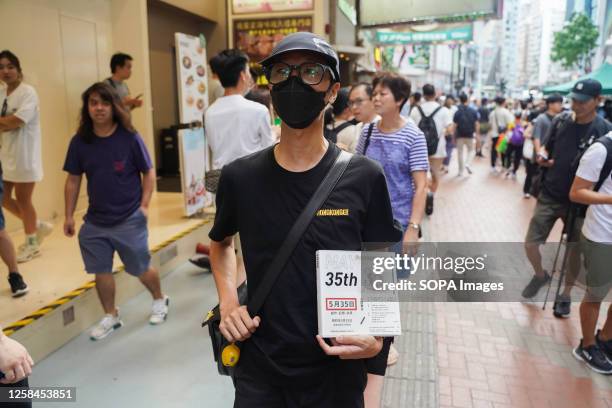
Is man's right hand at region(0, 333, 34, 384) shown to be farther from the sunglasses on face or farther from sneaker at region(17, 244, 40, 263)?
sneaker at region(17, 244, 40, 263)

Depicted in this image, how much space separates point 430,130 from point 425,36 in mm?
9161

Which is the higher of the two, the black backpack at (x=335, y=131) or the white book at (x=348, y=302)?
the black backpack at (x=335, y=131)

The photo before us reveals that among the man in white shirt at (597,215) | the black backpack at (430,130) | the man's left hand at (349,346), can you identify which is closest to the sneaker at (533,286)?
the man in white shirt at (597,215)

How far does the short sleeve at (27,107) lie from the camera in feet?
14.4

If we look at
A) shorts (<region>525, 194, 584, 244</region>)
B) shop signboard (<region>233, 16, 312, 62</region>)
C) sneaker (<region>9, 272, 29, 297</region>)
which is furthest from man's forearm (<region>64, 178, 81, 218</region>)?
shop signboard (<region>233, 16, 312, 62</region>)

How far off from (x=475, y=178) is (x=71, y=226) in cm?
1014

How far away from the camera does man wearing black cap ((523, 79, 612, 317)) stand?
364 cm

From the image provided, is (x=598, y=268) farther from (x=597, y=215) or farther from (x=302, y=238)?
(x=302, y=238)

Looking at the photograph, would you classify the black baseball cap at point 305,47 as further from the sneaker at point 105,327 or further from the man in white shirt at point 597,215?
the sneaker at point 105,327

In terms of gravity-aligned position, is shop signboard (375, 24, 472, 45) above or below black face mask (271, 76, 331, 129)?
above

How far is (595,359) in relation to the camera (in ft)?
10.9

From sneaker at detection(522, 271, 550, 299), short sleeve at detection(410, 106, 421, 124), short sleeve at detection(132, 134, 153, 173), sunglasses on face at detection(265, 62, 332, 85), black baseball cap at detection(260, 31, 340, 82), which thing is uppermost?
black baseball cap at detection(260, 31, 340, 82)

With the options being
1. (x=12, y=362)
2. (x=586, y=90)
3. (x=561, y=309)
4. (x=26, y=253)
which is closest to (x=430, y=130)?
(x=586, y=90)

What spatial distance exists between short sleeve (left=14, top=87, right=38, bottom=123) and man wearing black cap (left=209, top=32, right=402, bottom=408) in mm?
3751
